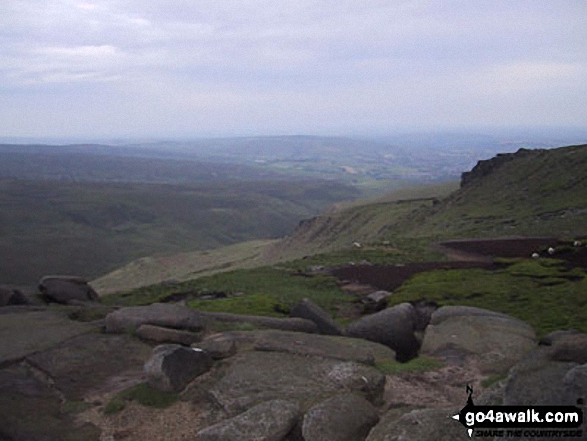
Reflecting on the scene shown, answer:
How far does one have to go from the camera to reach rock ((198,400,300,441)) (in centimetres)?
1176

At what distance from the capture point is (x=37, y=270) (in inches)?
6102

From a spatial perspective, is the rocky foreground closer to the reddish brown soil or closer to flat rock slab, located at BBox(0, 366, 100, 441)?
flat rock slab, located at BBox(0, 366, 100, 441)

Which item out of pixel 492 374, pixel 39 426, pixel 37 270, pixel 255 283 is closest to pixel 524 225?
pixel 255 283

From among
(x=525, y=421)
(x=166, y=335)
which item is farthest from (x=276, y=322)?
(x=525, y=421)

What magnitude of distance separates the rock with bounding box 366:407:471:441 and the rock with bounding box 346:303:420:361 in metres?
9.58

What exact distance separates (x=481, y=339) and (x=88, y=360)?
47.1 ft

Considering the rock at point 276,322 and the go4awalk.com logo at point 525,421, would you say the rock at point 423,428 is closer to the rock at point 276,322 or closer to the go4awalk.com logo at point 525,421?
the go4awalk.com logo at point 525,421

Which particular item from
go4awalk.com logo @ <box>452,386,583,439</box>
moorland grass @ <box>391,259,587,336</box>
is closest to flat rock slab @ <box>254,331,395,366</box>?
go4awalk.com logo @ <box>452,386,583,439</box>

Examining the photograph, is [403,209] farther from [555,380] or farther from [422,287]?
[555,380]

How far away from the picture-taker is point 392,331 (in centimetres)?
2108

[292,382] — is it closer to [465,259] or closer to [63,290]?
[63,290]

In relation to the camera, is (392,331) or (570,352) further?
(392,331)

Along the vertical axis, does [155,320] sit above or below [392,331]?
above

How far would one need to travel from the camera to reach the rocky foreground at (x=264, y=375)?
11617mm
